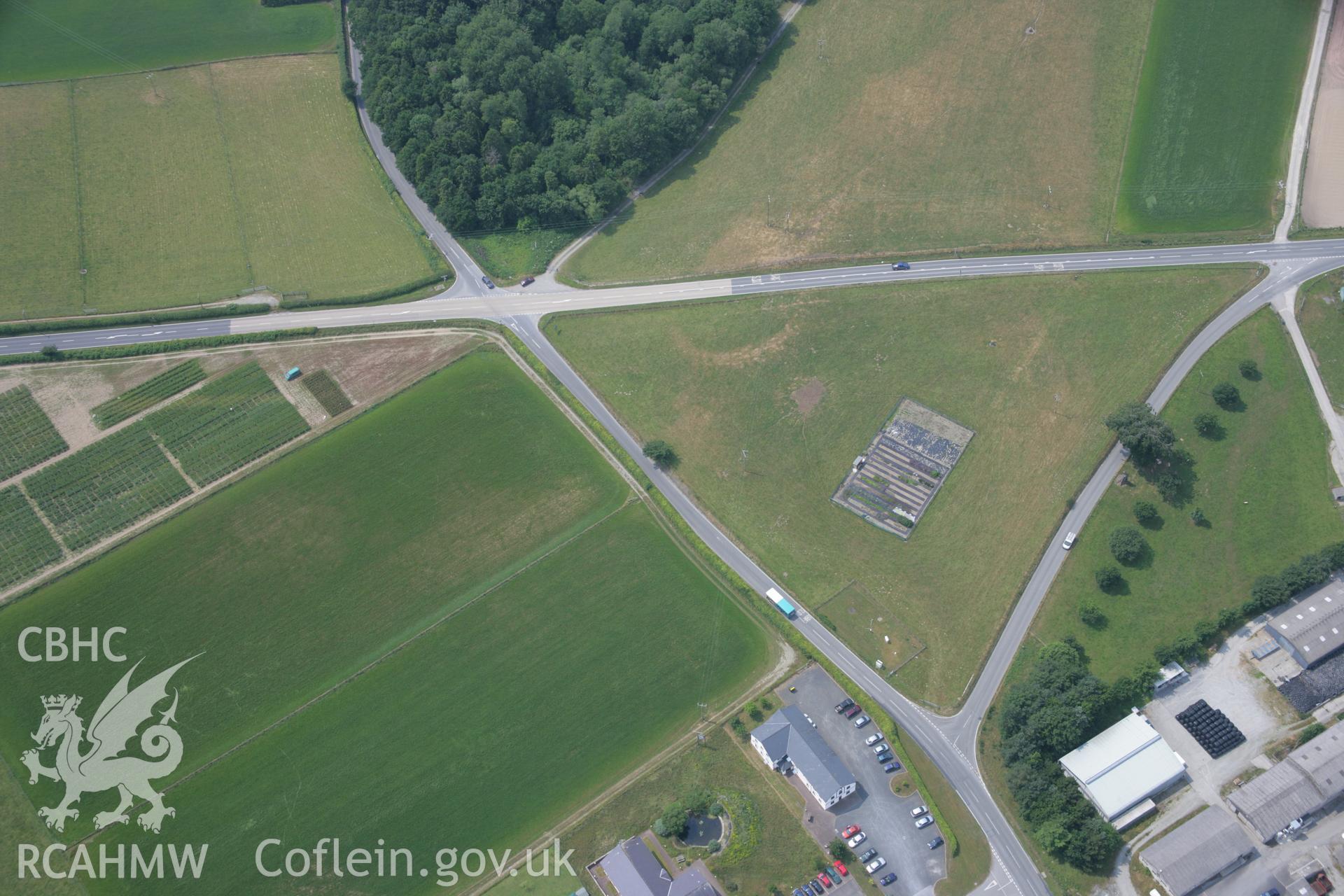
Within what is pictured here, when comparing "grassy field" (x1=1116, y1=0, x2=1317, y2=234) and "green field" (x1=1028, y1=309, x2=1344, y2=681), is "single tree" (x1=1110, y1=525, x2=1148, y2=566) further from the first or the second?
"grassy field" (x1=1116, y1=0, x2=1317, y2=234)

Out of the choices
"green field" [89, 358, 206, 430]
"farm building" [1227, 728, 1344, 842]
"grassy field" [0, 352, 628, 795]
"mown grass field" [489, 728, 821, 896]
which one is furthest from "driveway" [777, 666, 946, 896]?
"green field" [89, 358, 206, 430]

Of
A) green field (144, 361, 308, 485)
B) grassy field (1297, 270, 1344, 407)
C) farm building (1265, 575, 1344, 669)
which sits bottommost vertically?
green field (144, 361, 308, 485)

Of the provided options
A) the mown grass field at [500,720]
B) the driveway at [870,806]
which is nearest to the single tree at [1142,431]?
the driveway at [870,806]

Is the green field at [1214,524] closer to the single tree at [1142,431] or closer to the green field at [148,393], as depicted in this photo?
the single tree at [1142,431]

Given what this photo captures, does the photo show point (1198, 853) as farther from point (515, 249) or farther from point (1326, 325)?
point (515, 249)

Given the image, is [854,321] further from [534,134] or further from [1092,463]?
[534,134]

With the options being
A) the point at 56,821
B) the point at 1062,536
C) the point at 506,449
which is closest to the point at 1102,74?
the point at 1062,536

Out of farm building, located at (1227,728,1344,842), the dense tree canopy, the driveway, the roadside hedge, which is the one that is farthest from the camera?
the dense tree canopy
